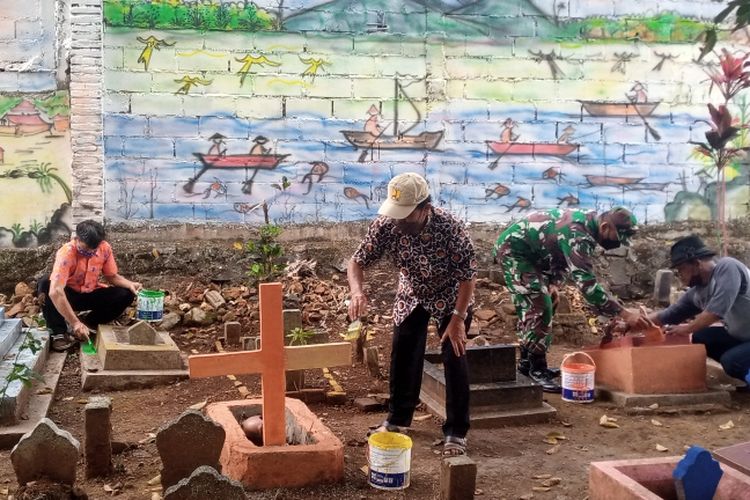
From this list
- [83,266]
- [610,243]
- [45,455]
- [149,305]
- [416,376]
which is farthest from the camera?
[149,305]

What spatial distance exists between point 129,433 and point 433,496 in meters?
2.13

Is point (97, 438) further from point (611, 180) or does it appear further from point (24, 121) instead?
point (611, 180)

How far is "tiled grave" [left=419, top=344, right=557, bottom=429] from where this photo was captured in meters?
5.77

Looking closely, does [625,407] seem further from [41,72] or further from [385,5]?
[41,72]

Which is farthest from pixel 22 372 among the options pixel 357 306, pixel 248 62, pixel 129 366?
pixel 248 62

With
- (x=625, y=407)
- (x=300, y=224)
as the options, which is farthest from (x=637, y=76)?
(x=625, y=407)

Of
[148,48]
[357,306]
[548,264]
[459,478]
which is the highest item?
[148,48]

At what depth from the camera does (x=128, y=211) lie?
29.1 ft

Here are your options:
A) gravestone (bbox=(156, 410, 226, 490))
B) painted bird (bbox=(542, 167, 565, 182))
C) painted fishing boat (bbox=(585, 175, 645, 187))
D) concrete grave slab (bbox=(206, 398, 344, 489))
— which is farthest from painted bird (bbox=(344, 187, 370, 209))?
gravestone (bbox=(156, 410, 226, 490))

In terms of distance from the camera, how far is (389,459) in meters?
4.31

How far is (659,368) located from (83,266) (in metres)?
4.96

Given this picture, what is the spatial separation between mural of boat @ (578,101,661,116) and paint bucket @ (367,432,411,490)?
6.62 metres

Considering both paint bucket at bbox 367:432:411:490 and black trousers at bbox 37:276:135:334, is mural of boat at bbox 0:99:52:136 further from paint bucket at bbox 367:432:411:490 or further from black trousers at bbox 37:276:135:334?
paint bucket at bbox 367:432:411:490

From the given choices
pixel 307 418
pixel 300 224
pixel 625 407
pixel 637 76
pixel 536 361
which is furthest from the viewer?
pixel 637 76
